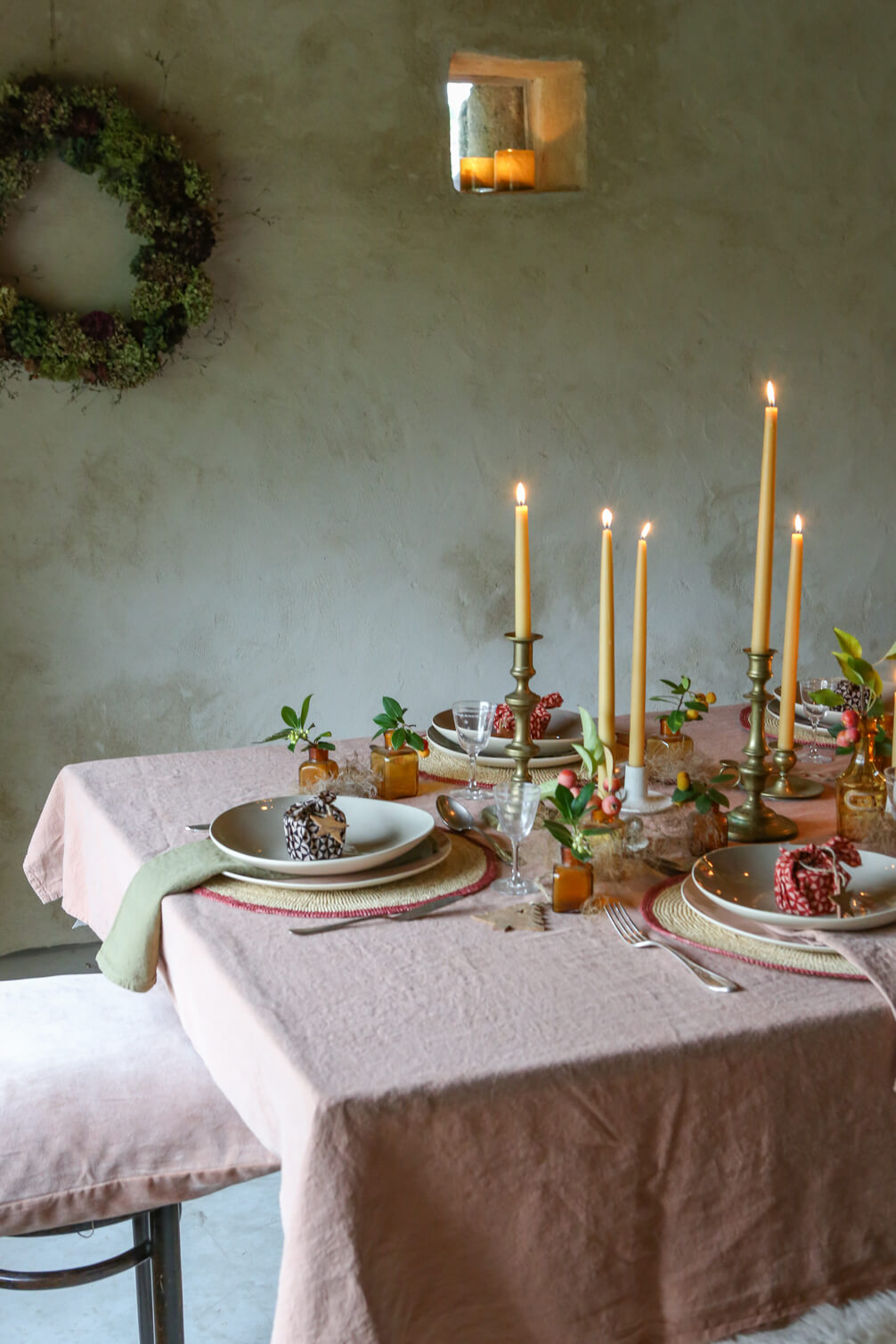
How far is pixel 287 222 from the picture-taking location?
9.45ft

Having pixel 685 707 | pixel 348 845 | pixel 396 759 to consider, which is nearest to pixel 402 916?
pixel 348 845

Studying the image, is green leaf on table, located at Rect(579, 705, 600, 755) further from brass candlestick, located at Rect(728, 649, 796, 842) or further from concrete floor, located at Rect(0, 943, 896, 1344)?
concrete floor, located at Rect(0, 943, 896, 1344)

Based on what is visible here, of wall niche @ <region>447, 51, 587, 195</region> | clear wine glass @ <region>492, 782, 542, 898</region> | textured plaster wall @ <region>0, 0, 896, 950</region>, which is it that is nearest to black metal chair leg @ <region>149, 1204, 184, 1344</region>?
clear wine glass @ <region>492, 782, 542, 898</region>

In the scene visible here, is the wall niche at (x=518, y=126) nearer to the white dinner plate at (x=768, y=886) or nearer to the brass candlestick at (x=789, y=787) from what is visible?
the brass candlestick at (x=789, y=787)

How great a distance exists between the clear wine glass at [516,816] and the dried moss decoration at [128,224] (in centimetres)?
180

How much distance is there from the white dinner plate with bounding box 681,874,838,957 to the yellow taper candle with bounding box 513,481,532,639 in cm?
32

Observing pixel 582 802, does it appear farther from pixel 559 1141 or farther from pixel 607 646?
pixel 559 1141

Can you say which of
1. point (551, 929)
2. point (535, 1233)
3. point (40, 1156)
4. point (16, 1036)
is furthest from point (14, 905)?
point (535, 1233)

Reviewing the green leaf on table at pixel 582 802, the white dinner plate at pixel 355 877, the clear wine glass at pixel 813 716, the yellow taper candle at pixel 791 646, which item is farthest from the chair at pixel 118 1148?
the clear wine glass at pixel 813 716

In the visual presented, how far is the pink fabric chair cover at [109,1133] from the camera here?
1.24 metres

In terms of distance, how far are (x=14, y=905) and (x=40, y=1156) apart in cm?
175

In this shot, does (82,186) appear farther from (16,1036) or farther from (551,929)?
(551,929)

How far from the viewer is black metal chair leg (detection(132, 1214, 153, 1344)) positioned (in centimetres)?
134

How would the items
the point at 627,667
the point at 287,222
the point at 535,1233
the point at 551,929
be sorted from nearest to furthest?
the point at 535,1233, the point at 551,929, the point at 287,222, the point at 627,667
